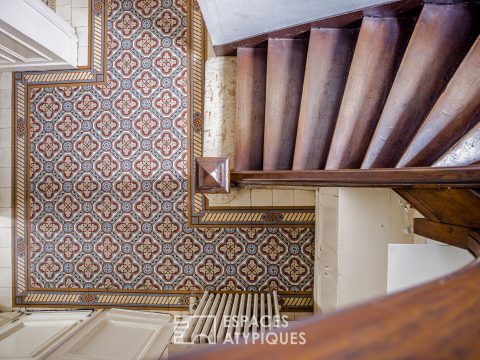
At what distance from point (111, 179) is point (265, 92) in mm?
1786

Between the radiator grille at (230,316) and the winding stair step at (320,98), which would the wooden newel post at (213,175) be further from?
the radiator grille at (230,316)

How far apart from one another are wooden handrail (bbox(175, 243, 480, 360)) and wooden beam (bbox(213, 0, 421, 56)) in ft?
6.07

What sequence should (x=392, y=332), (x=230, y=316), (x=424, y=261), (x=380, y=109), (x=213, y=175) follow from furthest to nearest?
1. (x=230, y=316)
2. (x=380, y=109)
3. (x=213, y=175)
4. (x=424, y=261)
5. (x=392, y=332)

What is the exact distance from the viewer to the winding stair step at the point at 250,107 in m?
2.21

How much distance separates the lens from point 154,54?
10.4 ft

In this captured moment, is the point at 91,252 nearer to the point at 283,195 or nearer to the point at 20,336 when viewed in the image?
the point at 20,336

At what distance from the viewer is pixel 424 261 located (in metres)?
1.21

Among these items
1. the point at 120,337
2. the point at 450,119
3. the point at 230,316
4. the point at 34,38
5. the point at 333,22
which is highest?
the point at 34,38

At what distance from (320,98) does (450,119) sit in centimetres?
78

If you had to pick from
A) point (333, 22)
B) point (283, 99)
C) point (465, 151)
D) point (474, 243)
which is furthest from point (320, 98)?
point (474, 243)

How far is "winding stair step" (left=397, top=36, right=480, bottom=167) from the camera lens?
1.24 meters

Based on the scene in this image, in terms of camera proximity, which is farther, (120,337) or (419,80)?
(120,337)

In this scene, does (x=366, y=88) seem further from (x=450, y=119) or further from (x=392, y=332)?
(x=392, y=332)

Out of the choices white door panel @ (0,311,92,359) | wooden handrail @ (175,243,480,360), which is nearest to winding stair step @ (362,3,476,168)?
wooden handrail @ (175,243,480,360)
